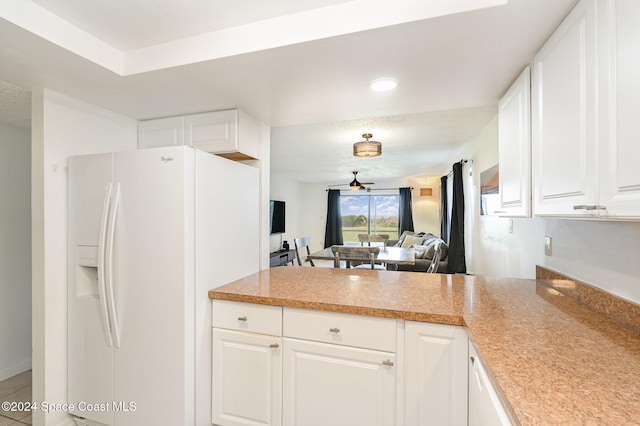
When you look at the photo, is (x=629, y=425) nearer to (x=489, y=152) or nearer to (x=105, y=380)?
(x=105, y=380)

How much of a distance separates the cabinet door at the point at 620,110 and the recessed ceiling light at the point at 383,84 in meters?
0.89

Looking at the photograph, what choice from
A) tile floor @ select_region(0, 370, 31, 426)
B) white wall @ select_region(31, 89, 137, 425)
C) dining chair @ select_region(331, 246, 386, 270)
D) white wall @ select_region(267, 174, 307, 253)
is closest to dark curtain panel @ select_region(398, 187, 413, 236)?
white wall @ select_region(267, 174, 307, 253)

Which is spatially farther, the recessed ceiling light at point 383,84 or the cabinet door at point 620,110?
the recessed ceiling light at point 383,84

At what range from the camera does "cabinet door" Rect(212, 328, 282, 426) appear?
5.03 ft

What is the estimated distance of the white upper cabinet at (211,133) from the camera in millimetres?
2074

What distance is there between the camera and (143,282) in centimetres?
158

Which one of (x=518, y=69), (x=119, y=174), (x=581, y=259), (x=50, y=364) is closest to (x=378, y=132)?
(x=518, y=69)

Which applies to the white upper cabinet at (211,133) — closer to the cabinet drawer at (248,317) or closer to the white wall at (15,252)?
the cabinet drawer at (248,317)

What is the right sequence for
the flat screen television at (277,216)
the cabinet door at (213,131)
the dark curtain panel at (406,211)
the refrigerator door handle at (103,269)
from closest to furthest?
1. the refrigerator door handle at (103,269)
2. the cabinet door at (213,131)
3. the flat screen television at (277,216)
4. the dark curtain panel at (406,211)

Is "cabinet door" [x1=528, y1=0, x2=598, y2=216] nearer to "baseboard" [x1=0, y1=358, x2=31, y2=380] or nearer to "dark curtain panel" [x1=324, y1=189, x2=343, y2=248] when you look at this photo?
"baseboard" [x1=0, y1=358, x2=31, y2=380]

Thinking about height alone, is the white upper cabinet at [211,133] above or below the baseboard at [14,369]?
above

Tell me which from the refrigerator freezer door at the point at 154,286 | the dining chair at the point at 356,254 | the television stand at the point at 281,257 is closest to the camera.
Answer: the refrigerator freezer door at the point at 154,286

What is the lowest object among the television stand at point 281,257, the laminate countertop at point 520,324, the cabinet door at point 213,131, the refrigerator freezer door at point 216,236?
the television stand at point 281,257

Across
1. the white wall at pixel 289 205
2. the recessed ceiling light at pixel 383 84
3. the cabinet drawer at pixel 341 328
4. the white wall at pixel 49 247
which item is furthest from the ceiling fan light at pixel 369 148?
the white wall at pixel 289 205
